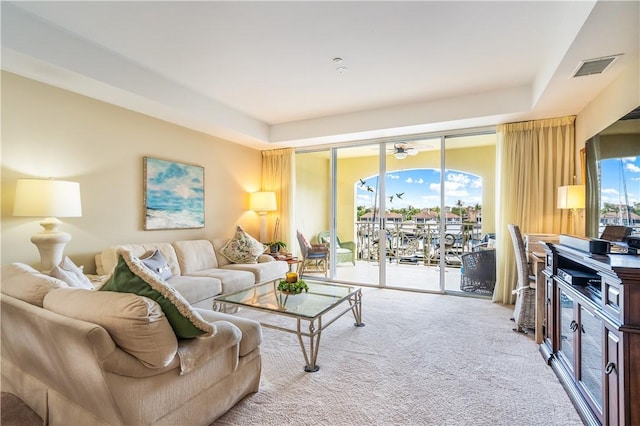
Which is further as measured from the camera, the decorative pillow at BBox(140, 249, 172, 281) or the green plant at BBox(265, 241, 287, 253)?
the green plant at BBox(265, 241, 287, 253)

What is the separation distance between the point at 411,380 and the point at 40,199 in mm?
3159

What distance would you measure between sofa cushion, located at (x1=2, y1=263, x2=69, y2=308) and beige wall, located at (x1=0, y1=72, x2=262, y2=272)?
1296 mm

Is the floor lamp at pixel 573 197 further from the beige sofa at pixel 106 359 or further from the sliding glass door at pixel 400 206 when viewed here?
the beige sofa at pixel 106 359

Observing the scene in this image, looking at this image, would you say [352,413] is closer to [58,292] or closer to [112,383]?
[112,383]

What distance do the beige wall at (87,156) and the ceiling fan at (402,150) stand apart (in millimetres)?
2934

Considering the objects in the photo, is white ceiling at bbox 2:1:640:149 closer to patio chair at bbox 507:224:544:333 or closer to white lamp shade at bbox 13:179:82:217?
white lamp shade at bbox 13:179:82:217

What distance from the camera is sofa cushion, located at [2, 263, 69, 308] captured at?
1554 mm

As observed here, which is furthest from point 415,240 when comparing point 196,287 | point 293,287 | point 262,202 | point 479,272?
point 196,287

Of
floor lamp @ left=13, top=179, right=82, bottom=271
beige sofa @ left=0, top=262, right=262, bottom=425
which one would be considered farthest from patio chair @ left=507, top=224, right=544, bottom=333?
floor lamp @ left=13, top=179, right=82, bottom=271

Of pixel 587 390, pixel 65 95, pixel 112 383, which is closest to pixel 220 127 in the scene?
pixel 65 95

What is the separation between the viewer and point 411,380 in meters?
2.13

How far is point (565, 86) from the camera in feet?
9.22

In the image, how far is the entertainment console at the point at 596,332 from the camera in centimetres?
131

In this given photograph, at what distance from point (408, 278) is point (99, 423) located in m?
4.56
